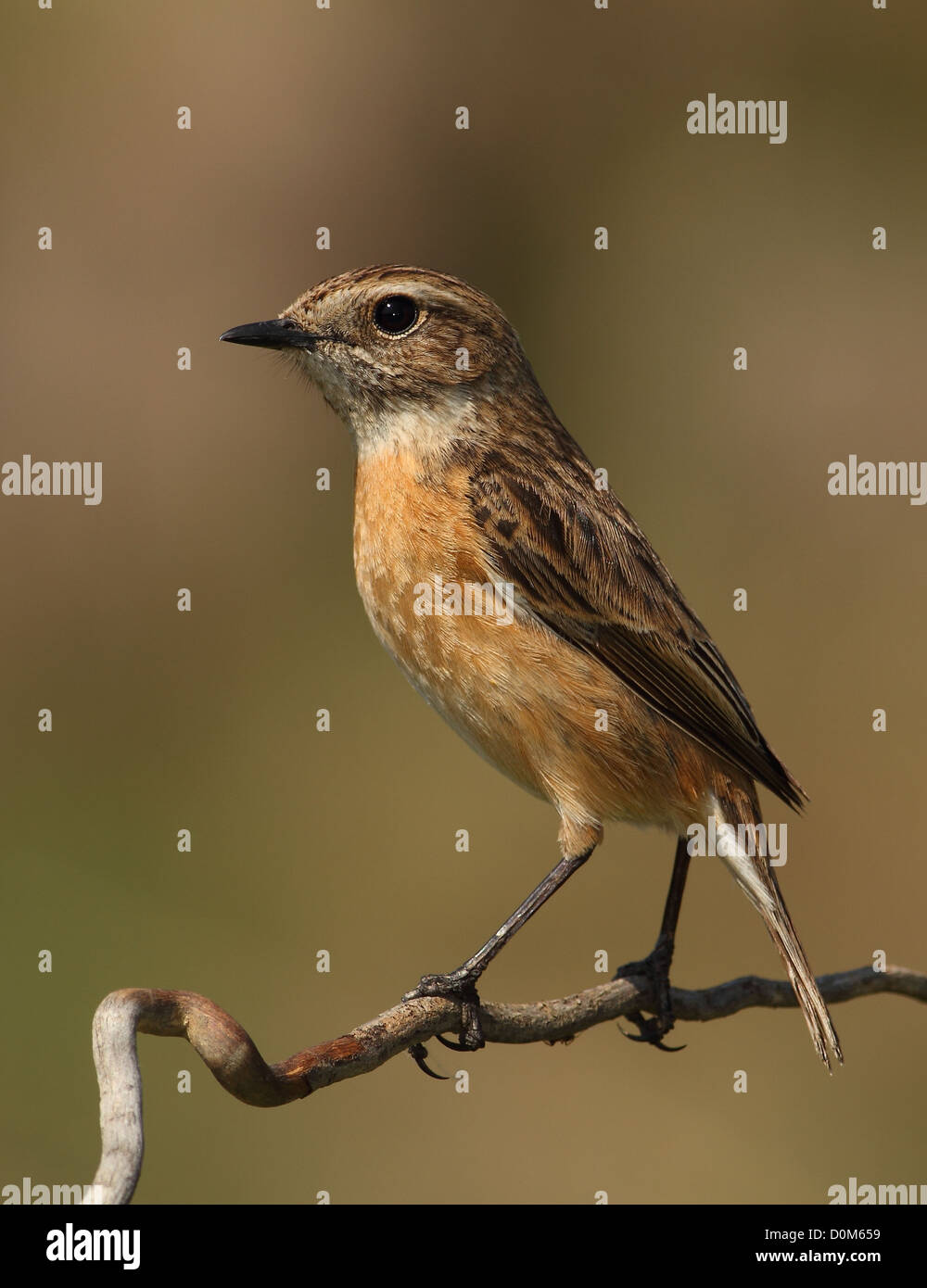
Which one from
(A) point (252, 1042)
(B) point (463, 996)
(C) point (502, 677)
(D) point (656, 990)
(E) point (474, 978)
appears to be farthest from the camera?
(D) point (656, 990)

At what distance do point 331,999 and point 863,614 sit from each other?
537 cm

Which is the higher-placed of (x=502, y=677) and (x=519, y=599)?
(x=519, y=599)

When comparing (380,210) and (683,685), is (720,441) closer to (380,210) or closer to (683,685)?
(380,210)

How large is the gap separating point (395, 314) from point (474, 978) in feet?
8.08

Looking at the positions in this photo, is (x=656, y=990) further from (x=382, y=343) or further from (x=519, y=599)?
(x=382, y=343)

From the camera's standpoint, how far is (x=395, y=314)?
5480mm

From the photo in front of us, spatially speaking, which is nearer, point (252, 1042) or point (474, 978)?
point (252, 1042)

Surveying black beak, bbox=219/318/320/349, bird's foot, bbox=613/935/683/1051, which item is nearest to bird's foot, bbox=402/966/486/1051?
bird's foot, bbox=613/935/683/1051

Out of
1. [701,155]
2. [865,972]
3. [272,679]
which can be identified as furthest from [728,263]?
[865,972]

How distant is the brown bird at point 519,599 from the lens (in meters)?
5.07

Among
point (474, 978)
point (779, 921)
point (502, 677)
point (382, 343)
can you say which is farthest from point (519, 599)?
point (779, 921)

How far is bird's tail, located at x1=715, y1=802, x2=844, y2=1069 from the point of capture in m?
4.94

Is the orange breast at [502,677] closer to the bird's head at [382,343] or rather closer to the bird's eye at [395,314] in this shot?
the bird's head at [382,343]

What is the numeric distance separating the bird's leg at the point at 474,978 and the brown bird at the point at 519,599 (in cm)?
Result: 2
